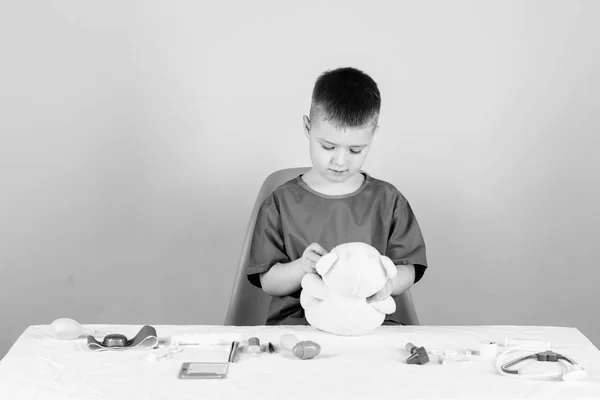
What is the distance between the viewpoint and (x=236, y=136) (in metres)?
2.11

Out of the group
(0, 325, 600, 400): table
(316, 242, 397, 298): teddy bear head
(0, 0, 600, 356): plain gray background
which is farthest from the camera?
(0, 0, 600, 356): plain gray background

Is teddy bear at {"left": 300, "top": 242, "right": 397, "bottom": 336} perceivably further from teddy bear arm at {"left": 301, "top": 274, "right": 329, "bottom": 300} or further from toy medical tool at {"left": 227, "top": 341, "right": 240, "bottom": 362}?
toy medical tool at {"left": 227, "top": 341, "right": 240, "bottom": 362}

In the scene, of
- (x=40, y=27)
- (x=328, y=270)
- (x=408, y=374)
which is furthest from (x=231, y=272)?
(x=408, y=374)

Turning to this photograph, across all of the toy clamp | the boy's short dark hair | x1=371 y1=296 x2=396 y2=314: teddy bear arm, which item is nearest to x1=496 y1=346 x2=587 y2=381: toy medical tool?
the toy clamp

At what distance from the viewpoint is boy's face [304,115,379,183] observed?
148 centimetres

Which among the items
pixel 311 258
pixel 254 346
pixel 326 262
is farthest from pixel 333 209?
pixel 254 346

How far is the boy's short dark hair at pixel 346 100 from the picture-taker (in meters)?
1.48

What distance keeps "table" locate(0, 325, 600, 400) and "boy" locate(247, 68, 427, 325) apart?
13.3 inches

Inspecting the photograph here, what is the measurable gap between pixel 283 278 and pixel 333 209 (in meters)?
0.20

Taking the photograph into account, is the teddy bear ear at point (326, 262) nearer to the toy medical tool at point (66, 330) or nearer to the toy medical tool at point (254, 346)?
the toy medical tool at point (254, 346)

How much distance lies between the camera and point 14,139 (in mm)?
2041

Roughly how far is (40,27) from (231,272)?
820mm

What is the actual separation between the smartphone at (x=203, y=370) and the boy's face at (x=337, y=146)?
534mm

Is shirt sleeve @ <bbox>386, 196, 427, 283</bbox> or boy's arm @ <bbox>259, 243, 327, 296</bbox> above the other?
shirt sleeve @ <bbox>386, 196, 427, 283</bbox>
